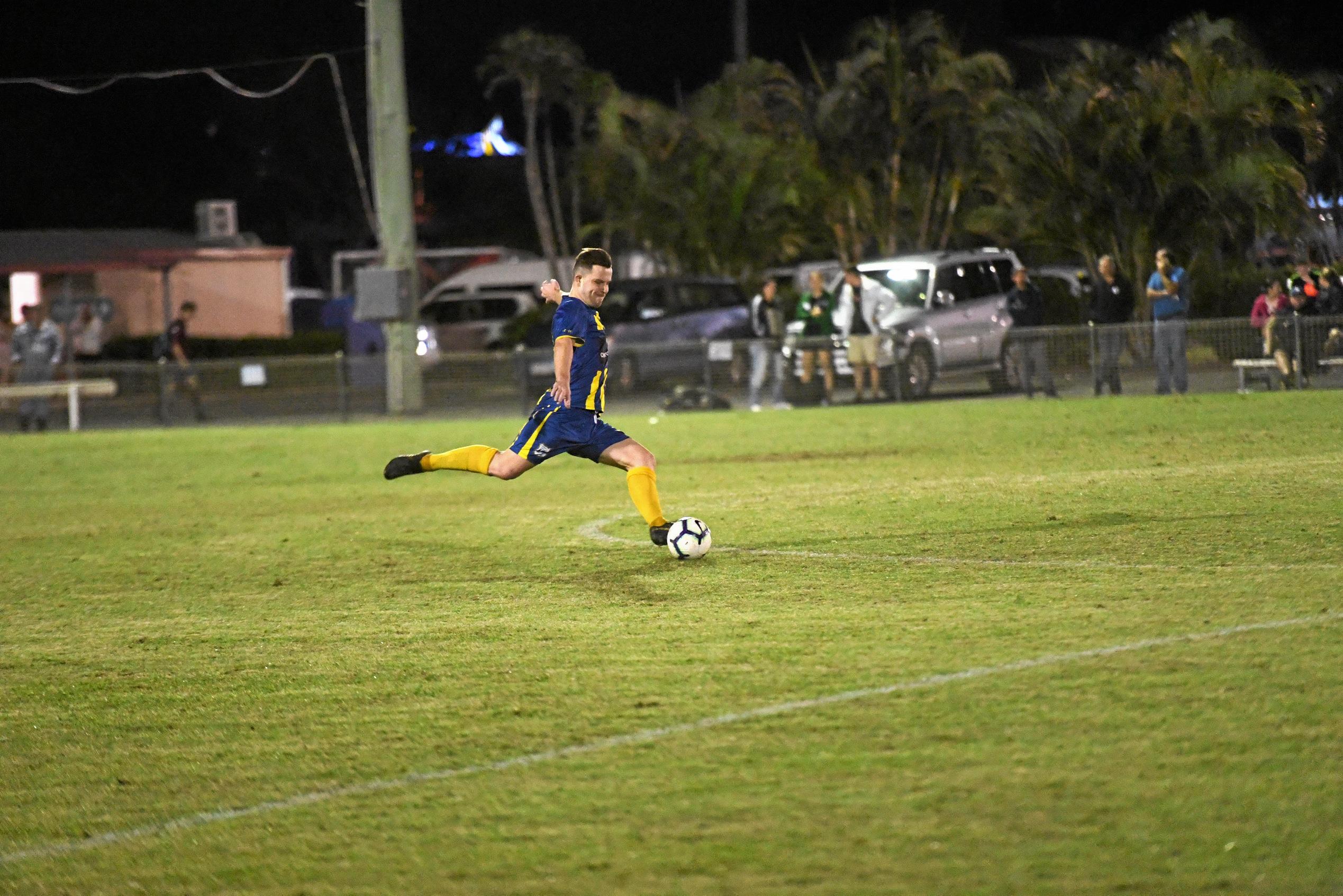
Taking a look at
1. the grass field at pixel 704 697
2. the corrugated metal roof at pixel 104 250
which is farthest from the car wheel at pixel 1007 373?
the corrugated metal roof at pixel 104 250

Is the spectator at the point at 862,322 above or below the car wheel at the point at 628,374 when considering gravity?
above

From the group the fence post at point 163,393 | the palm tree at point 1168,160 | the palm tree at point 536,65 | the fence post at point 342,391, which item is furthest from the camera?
the palm tree at point 536,65

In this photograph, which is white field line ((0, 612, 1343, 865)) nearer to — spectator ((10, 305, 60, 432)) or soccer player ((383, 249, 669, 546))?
soccer player ((383, 249, 669, 546))

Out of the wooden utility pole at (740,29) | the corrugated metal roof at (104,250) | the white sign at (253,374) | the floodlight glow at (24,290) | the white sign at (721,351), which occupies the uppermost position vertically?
the wooden utility pole at (740,29)

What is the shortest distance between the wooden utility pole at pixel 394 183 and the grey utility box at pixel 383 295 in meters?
0.09

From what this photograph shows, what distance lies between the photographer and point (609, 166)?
146ft

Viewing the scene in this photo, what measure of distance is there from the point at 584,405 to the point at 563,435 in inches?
8.1

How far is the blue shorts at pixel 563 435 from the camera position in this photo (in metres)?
10.2

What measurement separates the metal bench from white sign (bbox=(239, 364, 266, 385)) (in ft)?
47.1

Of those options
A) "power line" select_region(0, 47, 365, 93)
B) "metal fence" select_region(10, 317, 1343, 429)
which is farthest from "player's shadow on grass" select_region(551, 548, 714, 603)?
"power line" select_region(0, 47, 365, 93)

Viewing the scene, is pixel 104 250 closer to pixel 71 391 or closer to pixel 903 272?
pixel 71 391

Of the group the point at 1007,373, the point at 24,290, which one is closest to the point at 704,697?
the point at 1007,373

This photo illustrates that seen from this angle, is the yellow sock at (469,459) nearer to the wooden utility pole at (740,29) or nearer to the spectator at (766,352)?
the spectator at (766,352)

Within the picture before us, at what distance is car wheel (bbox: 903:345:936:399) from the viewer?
2511cm
